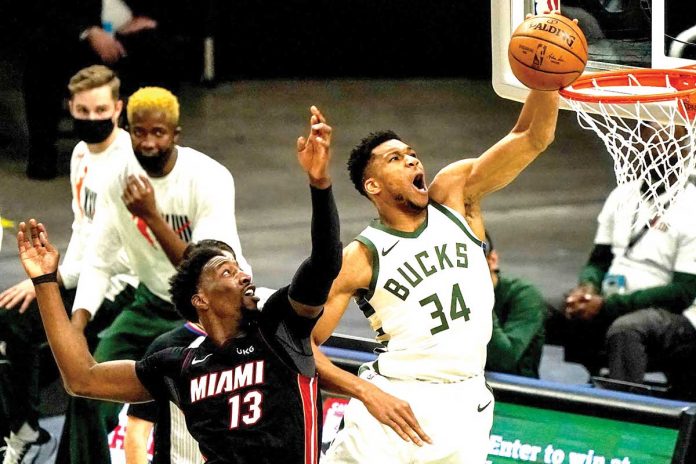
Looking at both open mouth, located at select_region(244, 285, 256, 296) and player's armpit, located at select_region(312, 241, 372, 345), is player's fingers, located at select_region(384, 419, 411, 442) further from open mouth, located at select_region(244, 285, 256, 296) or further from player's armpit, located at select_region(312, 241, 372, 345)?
open mouth, located at select_region(244, 285, 256, 296)

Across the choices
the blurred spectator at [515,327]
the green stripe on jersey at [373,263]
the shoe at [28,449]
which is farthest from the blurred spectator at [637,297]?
the shoe at [28,449]

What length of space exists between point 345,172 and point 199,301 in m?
6.80

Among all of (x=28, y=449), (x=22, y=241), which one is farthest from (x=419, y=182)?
(x=28, y=449)

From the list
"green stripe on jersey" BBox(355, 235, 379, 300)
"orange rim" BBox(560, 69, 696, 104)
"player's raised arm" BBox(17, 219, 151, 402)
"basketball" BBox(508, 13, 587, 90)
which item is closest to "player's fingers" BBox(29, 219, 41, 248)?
"player's raised arm" BBox(17, 219, 151, 402)

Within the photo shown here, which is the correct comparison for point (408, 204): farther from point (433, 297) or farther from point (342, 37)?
point (342, 37)

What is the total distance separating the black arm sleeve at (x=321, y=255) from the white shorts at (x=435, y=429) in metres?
0.88

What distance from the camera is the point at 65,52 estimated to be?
1053 cm

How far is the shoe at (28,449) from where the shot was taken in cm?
650

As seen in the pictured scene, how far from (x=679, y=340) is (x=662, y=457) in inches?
37.5

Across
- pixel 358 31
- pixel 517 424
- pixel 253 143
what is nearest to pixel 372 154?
pixel 517 424

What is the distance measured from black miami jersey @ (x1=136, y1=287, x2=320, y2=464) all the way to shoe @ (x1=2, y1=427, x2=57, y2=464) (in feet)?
8.30

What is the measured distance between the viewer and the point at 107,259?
630 centimetres

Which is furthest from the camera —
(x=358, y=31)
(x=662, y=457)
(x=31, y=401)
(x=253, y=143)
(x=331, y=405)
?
(x=358, y=31)

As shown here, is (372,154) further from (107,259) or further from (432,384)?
(107,259)
